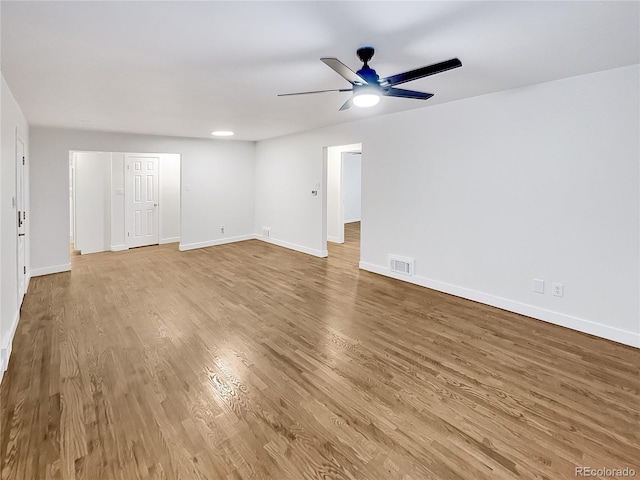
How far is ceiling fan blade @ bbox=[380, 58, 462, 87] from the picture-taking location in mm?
2092

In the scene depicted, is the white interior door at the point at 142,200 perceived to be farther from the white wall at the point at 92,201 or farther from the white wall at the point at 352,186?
the white wall at the point at 352,186

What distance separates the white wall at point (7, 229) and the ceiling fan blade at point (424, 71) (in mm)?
2992

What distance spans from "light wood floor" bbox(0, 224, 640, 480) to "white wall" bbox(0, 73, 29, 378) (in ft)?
0.68

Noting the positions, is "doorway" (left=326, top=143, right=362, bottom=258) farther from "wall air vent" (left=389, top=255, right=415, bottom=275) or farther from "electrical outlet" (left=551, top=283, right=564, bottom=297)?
"electrical outlet" (left=551, top=283, right=564, bottom=297)

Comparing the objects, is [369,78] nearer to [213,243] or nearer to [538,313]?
[538,313]

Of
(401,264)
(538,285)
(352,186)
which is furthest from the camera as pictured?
(352,186)

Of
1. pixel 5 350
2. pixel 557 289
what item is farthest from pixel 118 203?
pixel 557 289

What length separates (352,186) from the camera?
10945 mm

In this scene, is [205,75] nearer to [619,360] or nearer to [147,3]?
[147,3]

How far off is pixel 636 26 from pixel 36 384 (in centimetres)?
461

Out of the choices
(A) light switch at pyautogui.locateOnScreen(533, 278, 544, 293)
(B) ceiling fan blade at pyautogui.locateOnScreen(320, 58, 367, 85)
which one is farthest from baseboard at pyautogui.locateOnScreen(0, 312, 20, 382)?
(A) light switch at pyautogui.locateOnScreen(533, 278, 544, 293)

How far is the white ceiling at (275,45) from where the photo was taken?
188 centimetres

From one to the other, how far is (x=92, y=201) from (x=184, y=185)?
1.80 m

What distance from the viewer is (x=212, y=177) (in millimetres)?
7285
